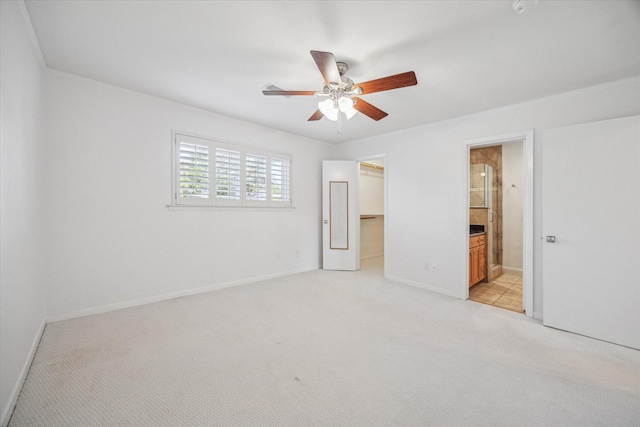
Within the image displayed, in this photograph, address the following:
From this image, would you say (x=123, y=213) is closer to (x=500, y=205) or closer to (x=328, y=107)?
(x=328, y=107)

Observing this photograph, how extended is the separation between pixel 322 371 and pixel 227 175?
303 centimetres

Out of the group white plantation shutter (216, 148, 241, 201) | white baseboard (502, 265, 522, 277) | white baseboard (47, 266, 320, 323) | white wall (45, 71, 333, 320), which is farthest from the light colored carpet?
white baseboard (502, 265, 522, 277)

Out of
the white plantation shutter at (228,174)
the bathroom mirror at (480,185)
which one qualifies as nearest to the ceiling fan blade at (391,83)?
the white plantation shutter at (228,174)

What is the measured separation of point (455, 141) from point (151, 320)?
446 centimetres

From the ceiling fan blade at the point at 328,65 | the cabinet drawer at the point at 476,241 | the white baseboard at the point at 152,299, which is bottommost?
the white baseboard at the point at 152,299

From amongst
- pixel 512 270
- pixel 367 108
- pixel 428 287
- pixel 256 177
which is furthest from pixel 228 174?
pixel 512 270

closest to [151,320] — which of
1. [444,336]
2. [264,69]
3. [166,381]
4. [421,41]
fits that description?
[166,381]

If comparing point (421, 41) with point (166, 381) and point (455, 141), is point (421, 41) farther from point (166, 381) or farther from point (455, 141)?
point (166, 381)

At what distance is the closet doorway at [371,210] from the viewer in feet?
21.3

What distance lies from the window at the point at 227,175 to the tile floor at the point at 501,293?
133 inches

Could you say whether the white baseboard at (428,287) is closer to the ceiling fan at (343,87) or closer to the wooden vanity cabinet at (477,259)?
the wooden vanity cabinet at (477,259)

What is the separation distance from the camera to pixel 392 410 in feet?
5.17

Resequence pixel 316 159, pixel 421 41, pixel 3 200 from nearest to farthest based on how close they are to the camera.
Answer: pixel 3 200 → pixel 421 41 → pixel 316 159

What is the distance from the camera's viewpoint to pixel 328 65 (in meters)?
1.83
